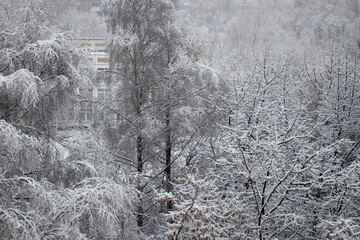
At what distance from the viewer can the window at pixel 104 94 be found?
29.9 feet

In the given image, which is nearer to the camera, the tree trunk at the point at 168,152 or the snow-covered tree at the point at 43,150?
the snow-covered tree at the point at 43,150

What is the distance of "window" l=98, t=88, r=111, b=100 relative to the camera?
910 centimetres

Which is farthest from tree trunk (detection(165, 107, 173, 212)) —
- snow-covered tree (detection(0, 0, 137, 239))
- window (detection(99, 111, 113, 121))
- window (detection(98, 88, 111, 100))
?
snow-covered tree (detection(0, 0, 137, 239))

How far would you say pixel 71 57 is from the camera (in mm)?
5848

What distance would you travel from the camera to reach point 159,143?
30.4ft

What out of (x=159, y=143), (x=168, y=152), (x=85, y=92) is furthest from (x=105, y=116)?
(x=168, y=152)

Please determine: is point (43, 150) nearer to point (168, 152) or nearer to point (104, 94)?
→ point (104, 94)

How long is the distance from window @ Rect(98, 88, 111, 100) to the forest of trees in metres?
0.25

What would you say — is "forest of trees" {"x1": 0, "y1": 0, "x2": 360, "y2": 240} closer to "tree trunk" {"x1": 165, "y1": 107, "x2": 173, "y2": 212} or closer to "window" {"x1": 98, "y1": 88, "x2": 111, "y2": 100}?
"tree trunk" {"x1": 165, "y1": 107, "x2": 173, "y2": 212}

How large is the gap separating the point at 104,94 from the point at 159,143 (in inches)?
79.9

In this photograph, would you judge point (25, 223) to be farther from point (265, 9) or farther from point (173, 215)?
point (265, 9)

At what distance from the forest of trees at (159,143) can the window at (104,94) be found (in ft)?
0.83

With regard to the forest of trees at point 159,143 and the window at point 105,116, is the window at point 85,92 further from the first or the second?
the window at point 105,116

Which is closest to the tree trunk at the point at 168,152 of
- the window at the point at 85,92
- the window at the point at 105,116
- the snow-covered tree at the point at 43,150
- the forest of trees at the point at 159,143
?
the forest of trees at the point at 159,143
